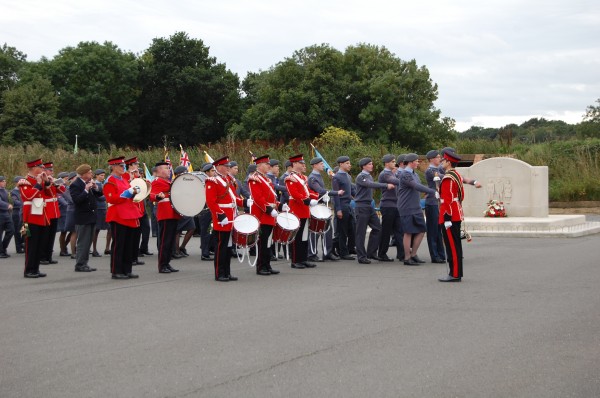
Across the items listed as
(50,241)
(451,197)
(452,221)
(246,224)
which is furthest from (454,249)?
(50,241)

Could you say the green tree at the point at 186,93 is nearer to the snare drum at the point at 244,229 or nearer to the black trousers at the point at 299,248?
the black trousers at the point at 299,248

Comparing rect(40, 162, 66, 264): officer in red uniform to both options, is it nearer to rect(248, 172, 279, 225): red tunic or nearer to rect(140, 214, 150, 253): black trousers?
rect(140, 214, 150, 253): black trousers

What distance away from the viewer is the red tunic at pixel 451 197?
12320mm

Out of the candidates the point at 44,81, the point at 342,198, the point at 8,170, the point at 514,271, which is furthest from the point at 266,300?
the point at 44,81

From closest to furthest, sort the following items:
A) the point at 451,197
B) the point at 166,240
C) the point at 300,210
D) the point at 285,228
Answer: the point at 451,197 < the point at 285,228 < the point at 166,240 < the point at 300,210

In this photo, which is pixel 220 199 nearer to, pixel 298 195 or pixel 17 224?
pixel 298 195

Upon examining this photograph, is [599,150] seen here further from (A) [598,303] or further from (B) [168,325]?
(B) [168,325]

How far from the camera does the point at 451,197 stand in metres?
12.4

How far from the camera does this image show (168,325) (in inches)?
353

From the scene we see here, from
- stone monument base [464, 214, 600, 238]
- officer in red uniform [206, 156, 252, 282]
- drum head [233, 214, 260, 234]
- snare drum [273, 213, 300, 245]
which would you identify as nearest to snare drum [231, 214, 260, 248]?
drum head [233, 214, 260, 234]

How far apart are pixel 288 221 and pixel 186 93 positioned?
55943 millimetres

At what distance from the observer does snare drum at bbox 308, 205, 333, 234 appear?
49.2ft

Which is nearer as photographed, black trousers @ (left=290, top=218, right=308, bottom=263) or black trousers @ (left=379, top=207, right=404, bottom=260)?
black trousers @ (left=290, top=218, right=308, bottom=263)

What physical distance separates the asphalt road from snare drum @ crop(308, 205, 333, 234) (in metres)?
1.59
